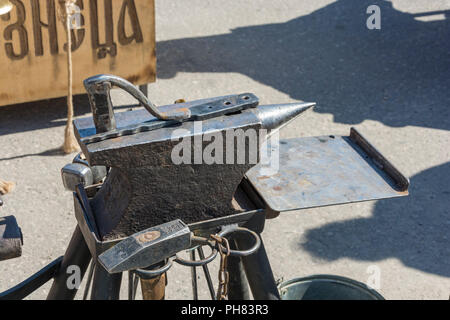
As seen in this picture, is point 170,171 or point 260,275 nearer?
point 170,171

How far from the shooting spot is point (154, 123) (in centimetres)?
161

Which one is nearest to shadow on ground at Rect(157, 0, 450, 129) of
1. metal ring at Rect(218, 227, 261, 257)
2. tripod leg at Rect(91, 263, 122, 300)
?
metal ring at Rect(218, 227, 261, 257)

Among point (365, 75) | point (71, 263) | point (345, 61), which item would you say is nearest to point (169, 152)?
point (71, 263)

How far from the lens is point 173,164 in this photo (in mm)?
1615

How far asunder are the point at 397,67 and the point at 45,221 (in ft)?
12.8

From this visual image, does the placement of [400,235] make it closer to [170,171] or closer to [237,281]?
[237,281]

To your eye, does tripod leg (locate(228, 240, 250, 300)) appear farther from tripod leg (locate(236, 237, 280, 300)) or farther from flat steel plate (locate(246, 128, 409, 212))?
flat steel plate (locate(246, 128, 409, 212))

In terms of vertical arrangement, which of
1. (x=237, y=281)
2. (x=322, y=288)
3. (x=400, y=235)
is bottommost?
(x=400, y=235)

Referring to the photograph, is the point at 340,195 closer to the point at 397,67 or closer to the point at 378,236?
the point at 378,236

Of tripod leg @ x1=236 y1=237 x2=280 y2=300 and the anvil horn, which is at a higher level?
the anvil horn

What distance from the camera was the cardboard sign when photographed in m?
4.23

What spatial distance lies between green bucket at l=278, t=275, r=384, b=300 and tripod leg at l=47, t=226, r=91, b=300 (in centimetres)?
100

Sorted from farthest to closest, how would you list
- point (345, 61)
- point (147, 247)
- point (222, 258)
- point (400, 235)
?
1. point (345, 61)
2. point (400, 235)
3. point (222, 258)
4. point (147, 247)

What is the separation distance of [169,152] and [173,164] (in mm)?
43
